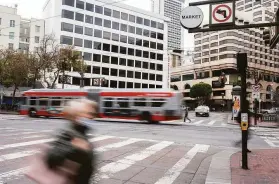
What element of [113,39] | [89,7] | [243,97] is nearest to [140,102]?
[243,97]

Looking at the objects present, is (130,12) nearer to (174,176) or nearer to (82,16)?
(82,16)

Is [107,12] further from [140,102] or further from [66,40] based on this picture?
[140,102]

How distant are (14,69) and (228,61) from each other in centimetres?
6747

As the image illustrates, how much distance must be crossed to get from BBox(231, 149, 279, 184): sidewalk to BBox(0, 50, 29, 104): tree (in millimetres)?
36924

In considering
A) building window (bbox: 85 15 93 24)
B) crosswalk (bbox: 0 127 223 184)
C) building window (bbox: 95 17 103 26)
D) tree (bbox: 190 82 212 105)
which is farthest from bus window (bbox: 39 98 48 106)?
tree (bbox: 190 82 212 105)

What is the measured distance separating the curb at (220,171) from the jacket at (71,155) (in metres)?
4.62

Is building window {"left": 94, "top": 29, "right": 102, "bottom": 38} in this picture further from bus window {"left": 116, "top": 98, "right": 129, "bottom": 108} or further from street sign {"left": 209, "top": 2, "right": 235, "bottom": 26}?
street sign {"left": 209, "top": 2, "right": 235, "bottom": 26}

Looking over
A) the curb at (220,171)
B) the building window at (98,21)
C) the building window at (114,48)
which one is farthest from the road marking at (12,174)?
the building window at (114,48)

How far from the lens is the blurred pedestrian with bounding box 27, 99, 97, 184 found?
2.86 meters

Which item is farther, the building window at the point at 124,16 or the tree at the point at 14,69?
the building window at the point at 124,16

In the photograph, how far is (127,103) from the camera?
2764cm

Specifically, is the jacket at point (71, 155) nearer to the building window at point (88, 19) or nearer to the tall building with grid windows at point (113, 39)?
the tall building with grid windows at point (113, 39)

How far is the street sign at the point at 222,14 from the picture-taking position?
803 centimetres

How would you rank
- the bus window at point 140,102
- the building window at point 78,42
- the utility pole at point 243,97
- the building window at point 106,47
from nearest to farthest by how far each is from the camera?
the utility pole at point 243,97 → the bus window at point 140,102 → the building window at point 78,42 → the building window at point 106,47
